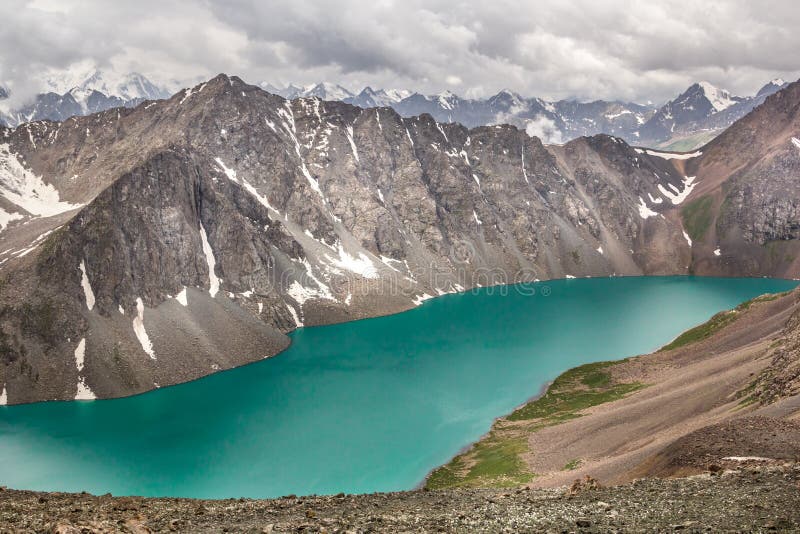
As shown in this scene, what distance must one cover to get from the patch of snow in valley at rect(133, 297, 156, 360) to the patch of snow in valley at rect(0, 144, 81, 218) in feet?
176

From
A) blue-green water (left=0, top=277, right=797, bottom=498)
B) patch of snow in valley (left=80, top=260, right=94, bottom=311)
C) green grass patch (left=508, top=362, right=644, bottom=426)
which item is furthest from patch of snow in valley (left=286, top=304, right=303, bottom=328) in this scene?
green grass patch (left=508, top=362, right=644, bottom=426)

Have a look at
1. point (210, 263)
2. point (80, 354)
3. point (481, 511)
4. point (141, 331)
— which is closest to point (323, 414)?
point (141, 331)

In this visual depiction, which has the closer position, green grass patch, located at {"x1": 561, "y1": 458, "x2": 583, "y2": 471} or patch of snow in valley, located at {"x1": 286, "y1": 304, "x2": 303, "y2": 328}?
green grass patch, located at {"x1": 561, "y1": 458, "x2": 583, "y2": 471}

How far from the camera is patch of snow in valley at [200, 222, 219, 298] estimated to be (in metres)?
131

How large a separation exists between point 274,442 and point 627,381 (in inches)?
2205

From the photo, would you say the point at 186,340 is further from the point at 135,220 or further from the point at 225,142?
the point at 225,142

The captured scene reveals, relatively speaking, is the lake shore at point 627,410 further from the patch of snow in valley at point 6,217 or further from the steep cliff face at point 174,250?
the patch of snow in valley at point 6,217

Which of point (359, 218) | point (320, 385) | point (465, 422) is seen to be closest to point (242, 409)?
point (320, 385)

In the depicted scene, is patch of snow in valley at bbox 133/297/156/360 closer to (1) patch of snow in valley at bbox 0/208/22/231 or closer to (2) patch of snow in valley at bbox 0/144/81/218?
(1) patch of snow in valley at bbox 0/208/22/231

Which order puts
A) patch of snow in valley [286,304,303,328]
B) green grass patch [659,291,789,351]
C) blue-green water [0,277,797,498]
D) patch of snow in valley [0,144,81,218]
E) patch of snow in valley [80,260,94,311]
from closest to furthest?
blue-green water [0,277,797,498] → green grass patch [659,291,789,351] → patch of snow in valley [80,260,94,311] → patch of snow in valley [286,304,303,328] → patch of snow in valley [0,144,81,218]

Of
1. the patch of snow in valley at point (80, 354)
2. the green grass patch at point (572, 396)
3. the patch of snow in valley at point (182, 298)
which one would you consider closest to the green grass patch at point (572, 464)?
the green grass patch at point (572, 396)

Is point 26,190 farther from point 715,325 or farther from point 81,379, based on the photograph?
point 715,325

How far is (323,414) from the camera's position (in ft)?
268

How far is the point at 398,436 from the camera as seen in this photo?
72.8 m
